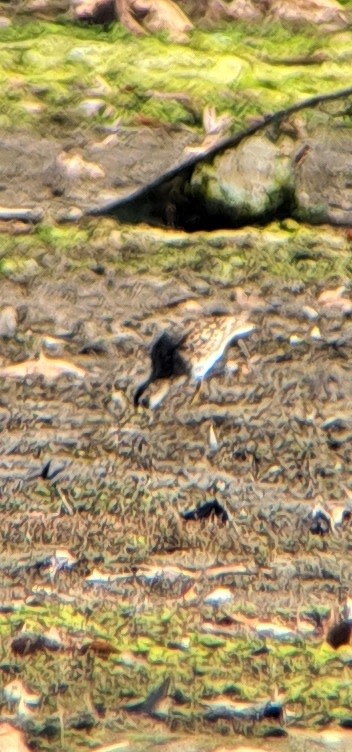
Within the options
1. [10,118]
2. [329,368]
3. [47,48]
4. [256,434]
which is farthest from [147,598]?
[47,48]

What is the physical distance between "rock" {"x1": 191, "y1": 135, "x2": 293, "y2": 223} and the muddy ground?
0.16 metres

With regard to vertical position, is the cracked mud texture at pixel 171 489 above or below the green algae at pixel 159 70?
below

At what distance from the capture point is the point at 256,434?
2.44 m

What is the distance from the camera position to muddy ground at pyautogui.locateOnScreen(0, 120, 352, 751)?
2.16m

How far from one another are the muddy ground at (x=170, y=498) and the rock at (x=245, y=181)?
0.53 feet

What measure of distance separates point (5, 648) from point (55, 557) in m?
0.24

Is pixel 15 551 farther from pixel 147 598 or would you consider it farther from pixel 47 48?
pixel 47 48

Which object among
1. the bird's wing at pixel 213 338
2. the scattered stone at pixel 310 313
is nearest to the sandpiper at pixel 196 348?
the bird's wing at pixel 213 338

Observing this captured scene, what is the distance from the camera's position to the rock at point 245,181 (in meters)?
2.85

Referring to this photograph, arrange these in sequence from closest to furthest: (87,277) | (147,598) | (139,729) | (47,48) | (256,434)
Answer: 1. (139,729)
2. (147,598)
3. (256,434)
4. (87,277)
5. (47,48)

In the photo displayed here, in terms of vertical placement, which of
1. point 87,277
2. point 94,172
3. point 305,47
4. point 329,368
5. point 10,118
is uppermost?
point 305,47

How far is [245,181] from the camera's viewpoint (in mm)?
2867

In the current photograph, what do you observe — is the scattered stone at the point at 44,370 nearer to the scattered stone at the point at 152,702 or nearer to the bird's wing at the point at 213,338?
the bird's wing at the point at 213,338

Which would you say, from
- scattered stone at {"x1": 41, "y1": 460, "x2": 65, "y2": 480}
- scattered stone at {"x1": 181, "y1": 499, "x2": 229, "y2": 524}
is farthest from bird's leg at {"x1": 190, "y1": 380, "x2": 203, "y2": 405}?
scattered stone at {"x1": 41, "y1": 460, "x2": 65, "y2": 480}
